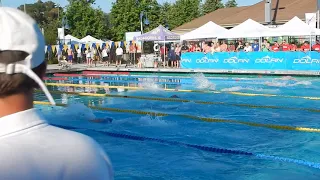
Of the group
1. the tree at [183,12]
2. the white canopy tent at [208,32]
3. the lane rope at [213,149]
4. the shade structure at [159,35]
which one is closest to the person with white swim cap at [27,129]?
the lane rope at [213,149]

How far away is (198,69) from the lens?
Answer: 21.0 meters

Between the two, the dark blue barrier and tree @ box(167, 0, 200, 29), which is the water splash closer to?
the dark blue barrier

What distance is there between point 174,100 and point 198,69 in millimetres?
8878

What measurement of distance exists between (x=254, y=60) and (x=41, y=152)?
62.4 ft

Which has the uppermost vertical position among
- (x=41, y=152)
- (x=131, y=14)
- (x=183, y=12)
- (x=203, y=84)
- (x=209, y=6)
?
(x=209, y=6)

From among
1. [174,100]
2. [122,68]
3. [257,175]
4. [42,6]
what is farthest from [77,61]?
[42,6]

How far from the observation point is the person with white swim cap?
1.24 metres

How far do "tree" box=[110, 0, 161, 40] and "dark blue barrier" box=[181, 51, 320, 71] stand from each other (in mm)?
21876

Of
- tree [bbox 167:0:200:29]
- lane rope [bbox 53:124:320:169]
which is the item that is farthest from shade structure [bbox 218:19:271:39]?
tree [bbox 167:0:200:29]

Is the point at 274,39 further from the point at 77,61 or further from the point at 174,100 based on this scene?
the point at 174,100

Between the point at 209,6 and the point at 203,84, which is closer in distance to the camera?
the point at 203,84

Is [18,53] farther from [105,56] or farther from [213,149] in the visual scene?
[105,56]

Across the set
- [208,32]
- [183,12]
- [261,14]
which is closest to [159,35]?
[208,32]

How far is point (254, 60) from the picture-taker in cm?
1964
